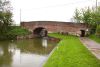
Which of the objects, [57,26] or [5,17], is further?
[57,26]

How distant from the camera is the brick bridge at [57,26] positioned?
43.6 meters

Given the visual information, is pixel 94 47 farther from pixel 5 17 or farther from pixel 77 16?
pixel 77 16

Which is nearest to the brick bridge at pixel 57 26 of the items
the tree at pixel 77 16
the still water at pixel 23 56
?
the tree at pixel 77 16

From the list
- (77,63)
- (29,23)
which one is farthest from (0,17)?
(77,63)

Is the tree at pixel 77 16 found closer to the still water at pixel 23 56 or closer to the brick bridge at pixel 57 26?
the brick bridge at pixel 57 26

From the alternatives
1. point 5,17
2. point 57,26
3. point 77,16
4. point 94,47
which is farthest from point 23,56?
point 77,16

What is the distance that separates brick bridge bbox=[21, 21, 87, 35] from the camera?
43.6 meters

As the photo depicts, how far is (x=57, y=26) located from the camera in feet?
150

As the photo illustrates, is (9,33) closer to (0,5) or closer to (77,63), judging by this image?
(0,5)

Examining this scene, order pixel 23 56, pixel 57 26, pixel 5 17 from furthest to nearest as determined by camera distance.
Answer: pixel 57 26
pixel 5 17
pixel 23 56

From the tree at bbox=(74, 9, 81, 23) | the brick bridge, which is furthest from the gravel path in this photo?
the tree at bbox=(74, 9, 81, 23)

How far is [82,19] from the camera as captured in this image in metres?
46.0

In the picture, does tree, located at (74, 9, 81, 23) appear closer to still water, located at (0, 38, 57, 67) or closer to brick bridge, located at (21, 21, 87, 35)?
brick bridge, located at (21, 21, 87, 35)

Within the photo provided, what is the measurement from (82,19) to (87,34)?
4220 mm
